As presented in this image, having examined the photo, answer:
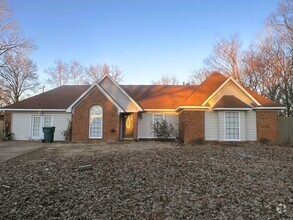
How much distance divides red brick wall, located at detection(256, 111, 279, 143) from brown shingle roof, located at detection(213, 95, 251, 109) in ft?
4.62

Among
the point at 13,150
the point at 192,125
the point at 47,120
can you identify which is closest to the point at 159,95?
the point at 192,125

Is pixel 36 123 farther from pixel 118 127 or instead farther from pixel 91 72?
pixel 91 72

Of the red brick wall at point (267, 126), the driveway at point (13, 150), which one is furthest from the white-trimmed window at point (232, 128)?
the driveway at point (13, 150)

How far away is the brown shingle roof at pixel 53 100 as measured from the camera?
21.2 m

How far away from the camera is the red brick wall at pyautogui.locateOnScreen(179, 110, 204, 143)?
56.4 ft

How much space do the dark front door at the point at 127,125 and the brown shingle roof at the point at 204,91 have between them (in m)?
5.75

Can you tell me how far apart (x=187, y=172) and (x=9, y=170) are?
225 inches

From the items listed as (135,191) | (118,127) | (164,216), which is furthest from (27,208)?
(118,127)

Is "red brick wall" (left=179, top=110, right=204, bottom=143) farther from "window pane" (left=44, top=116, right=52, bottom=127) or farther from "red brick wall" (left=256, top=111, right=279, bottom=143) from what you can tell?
"window pane" (left=44, top=116, right=52, bottom=127)

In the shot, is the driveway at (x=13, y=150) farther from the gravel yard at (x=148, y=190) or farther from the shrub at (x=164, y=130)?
the shrub at (x=164, y=130)

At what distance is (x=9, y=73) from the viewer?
41844 mm

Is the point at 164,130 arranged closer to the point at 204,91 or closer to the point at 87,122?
the point at 204,91

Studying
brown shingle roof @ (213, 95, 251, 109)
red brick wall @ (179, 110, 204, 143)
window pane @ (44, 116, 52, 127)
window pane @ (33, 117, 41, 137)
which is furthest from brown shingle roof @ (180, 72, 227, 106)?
window pane @ (33, 117, 41, 137)

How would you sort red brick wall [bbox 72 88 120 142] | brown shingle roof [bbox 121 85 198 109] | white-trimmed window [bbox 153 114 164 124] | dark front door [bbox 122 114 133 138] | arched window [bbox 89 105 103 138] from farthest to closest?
brown shingle roof [bbox 121 85 198 109] < dark front door [bbox 122 114 133 138] < white-trimmed window [bbox 153 114 164 124] < arched window [bbox 89 105 103 138] < red brick wall [bbox 72 88 120 142]
